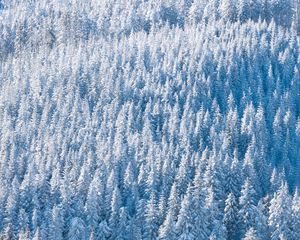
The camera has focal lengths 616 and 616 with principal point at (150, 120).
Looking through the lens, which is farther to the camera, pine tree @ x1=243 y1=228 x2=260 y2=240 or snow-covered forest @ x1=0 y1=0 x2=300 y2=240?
snow-covered forest @ x1=0 y1=0 x2=300 y2=240

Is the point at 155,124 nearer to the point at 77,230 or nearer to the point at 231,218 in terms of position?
the point at 231,218

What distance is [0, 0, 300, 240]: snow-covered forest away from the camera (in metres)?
89.1

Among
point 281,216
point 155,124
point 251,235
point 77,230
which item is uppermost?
point 155,124

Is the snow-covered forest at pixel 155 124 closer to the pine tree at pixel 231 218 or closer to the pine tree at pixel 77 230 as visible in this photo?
the pine tree at pixel 231 218

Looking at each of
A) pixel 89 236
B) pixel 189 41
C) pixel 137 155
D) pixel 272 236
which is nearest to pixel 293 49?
pixel 189 41

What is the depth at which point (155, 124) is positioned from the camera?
11612 centimetres

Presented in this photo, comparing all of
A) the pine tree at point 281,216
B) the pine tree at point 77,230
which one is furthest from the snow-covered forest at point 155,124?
the pine tree at point 77,230

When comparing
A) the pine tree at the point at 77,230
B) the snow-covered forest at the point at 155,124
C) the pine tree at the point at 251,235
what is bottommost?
the pine tree at the point at 77,230

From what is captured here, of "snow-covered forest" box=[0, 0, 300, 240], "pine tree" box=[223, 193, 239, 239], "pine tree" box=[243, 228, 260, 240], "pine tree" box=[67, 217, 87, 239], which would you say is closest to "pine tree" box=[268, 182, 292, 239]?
"snow-covered forest" box=[0, 0, 300, 240]

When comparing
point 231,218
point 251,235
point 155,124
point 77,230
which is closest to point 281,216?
point 251,235

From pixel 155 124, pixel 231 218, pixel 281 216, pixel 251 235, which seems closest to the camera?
pixel 251 235

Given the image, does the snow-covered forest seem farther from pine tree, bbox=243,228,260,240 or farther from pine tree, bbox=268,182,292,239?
pine tree, bbox=243,228,260,240

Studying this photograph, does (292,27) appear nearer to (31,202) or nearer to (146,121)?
(146,121)

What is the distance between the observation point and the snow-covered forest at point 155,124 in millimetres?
89062
